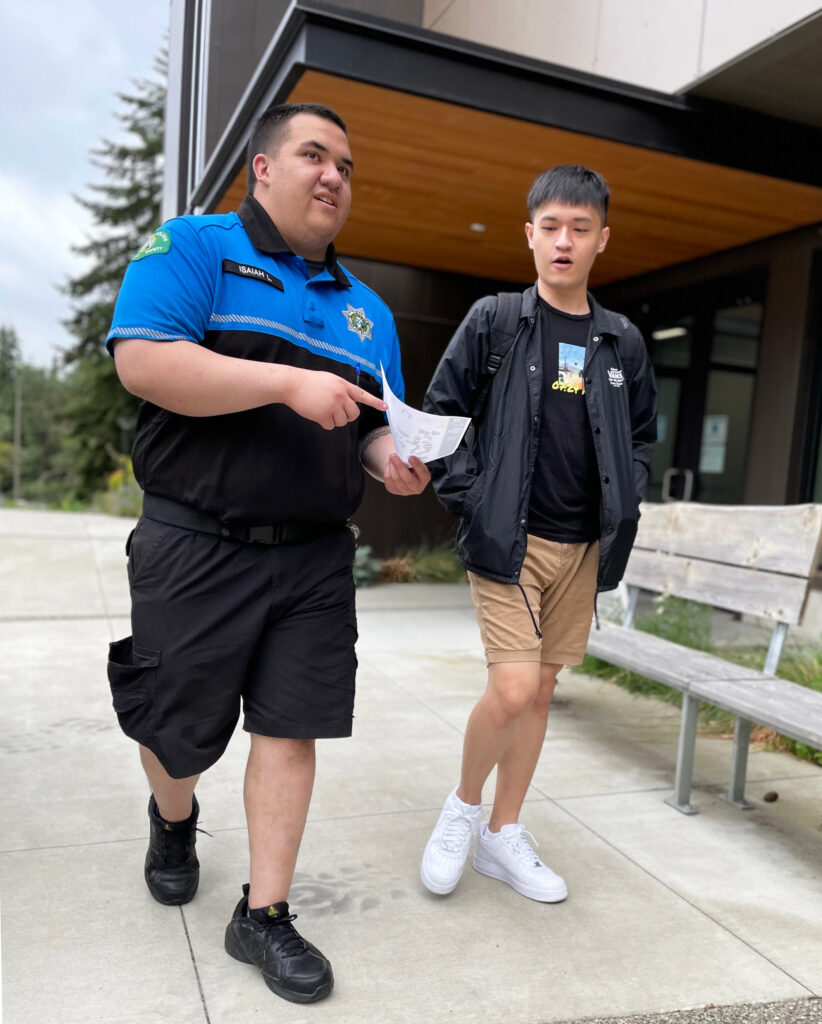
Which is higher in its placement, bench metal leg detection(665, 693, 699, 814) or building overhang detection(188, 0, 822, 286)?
building overhang detection(188, 0, 822, 286)

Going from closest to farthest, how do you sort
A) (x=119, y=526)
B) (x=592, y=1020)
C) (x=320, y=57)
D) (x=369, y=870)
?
1. (x=592, y=1020)
2. (x=369, y=870)
3. (x=320, y=57)
4. (x=119, y=526)

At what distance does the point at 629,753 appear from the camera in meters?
4.01

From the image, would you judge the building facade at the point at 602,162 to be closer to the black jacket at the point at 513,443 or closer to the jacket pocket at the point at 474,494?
the black jacket at the point at 513,443

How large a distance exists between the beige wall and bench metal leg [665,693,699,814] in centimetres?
365

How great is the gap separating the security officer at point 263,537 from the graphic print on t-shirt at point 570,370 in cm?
61

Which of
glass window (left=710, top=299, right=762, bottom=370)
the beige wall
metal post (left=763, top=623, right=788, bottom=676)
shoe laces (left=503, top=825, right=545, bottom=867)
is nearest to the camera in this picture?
shoe laces (left=503, top=825, right=545, bottom=867)

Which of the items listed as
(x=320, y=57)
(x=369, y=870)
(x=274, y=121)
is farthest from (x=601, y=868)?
(x=320, y=57)

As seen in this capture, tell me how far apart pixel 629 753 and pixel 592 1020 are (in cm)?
207

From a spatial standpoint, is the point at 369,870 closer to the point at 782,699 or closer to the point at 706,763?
the point at 782,699

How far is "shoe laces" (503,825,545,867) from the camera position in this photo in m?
2.65

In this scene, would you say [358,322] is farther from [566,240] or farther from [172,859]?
[172,859]

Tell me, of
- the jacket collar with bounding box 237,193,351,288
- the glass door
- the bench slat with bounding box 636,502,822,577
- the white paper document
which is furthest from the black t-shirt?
the glass door

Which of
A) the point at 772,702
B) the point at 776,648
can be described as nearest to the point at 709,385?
the point at 776,648

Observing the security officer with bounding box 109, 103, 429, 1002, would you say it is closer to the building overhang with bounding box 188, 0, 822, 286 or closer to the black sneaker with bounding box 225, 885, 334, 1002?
the black sneaker with bounding box 225, 885, 334, 1002
